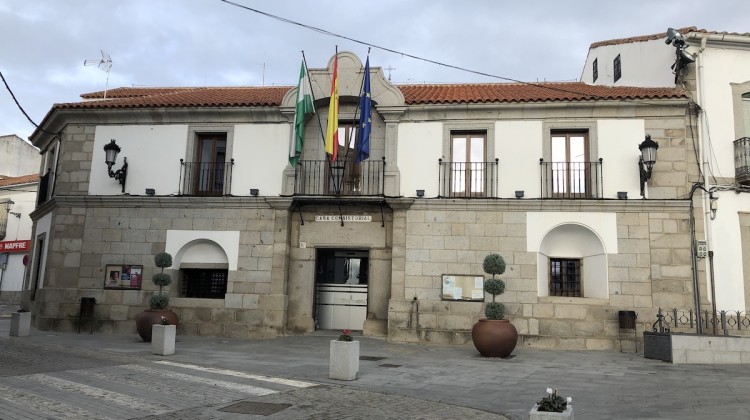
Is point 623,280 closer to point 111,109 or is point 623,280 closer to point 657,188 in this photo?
point 657,188

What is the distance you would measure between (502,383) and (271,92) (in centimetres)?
1399

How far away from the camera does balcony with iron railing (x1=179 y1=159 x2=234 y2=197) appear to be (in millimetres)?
16953

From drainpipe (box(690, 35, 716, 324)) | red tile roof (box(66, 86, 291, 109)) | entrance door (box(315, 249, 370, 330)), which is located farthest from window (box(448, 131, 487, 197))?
drainpipe (box(690, 35, 716, 324))

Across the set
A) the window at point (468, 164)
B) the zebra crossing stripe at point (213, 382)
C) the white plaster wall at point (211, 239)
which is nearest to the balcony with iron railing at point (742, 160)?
the window at point (468, 164)

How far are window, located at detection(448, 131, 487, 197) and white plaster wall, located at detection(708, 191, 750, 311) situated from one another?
5.64 m

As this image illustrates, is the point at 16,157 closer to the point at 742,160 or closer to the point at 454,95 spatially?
the point at 454,95

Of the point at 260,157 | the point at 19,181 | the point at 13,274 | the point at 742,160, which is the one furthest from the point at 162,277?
the point at 19,181

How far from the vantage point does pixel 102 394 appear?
312 inches

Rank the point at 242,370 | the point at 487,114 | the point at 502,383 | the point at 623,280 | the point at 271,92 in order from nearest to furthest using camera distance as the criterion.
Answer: the point at 502,383, the point at 242,370, the point at 623,280, the point at 487,114, the point at 271,92

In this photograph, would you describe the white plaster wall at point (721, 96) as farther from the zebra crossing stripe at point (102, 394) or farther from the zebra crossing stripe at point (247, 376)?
the zebra crossing stripe at point (102, 394)

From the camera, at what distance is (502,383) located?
9586mm

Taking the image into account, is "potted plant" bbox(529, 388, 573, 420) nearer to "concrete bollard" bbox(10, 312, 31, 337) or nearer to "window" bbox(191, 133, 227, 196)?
"window" bbox(191, 133, 227, 196)

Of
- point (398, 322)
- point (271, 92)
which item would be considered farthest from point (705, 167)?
point (271, 92)

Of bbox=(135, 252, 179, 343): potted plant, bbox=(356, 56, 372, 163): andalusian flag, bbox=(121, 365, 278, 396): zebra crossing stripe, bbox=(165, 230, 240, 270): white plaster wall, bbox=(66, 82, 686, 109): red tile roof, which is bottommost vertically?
bbox=(121, 365, 278, 396): zebra crossing stripe
